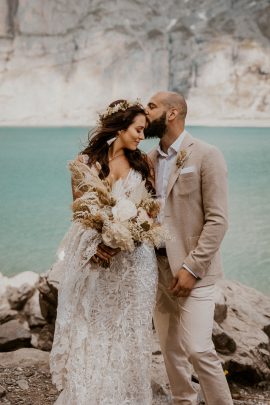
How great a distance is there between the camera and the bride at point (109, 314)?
11.1 ft

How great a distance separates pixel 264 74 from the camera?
68.1 meters

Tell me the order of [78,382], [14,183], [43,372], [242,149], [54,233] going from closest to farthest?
1. [78,382]
2. [43,372]
3. [54,233]
4. [14,183]
5. [242,149]

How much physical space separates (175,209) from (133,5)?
235 feet

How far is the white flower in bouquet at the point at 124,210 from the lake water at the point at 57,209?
0.80 meters

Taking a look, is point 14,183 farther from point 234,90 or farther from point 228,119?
point 234,90

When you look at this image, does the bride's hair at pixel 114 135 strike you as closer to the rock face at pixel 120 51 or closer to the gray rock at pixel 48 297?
the gray rock at pixel 48 297

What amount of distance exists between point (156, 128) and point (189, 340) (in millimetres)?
1385

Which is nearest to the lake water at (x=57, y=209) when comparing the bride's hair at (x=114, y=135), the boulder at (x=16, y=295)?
the bride's hair at (x=114, y=135)

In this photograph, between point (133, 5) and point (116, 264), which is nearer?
point (116, 264)

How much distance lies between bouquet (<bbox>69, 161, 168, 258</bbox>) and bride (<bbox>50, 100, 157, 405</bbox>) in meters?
0.15

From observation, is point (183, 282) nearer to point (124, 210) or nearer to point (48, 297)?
point (124, 210)

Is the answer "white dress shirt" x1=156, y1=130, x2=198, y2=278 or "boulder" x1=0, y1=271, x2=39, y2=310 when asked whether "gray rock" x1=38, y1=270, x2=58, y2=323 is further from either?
"white dress shirt" x1=156, y1=130, x2=198, y2=278

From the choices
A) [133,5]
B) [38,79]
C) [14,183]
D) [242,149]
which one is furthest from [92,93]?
[14,183]

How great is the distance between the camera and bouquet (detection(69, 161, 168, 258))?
122 inches
